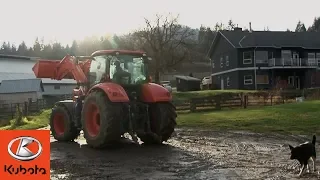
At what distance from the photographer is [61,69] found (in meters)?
15.4

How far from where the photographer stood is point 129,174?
8.84 metres

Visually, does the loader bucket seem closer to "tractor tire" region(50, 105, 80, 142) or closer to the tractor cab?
"tractor tire" region(50, 105, 80, 142)

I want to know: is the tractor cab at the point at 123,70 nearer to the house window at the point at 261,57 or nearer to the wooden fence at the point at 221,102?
the wooden fence at the point at 221,102

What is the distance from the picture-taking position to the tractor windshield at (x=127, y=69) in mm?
13227

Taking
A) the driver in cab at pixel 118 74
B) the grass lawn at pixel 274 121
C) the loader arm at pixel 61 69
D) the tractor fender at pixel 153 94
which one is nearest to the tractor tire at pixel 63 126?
the loader arm at pixel 61 69

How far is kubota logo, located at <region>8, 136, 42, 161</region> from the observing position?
5.30 m

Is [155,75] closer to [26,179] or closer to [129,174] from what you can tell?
[129,174]

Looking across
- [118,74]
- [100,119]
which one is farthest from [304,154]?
[118,74]

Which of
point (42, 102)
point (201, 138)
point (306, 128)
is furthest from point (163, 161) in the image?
point (42, 102)

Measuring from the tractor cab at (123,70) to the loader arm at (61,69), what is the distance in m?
0.85

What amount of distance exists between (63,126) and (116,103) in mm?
3983

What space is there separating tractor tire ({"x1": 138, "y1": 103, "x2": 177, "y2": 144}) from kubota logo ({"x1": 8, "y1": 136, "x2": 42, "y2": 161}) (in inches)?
308

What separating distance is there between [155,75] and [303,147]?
45.3m

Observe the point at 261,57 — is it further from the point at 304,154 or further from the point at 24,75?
the point at 304,154
